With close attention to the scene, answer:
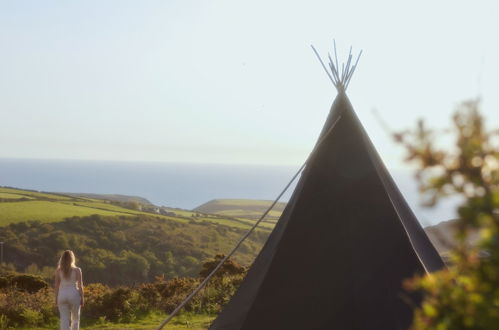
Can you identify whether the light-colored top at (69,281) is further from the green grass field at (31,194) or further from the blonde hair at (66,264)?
the green grass field at (31,194)

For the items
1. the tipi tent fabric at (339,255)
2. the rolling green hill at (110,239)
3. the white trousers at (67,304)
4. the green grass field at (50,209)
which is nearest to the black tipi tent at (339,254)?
the tipi tent fabric at (339,255)

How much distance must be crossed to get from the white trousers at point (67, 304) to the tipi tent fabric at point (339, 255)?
2.34 m

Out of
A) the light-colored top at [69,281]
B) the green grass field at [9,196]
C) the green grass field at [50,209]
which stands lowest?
the light-colored top at [69,281]

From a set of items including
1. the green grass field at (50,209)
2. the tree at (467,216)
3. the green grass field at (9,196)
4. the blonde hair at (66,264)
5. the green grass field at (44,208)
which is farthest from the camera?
the green grass field at (9,196)

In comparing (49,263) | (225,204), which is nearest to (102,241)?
(49,263)

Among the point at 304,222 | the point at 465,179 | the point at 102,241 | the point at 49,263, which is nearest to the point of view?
the point at 465,179

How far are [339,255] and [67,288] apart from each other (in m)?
3.80

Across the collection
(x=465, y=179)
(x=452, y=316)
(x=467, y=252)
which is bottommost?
(x=452, y=316)

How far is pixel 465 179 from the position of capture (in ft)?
7.22

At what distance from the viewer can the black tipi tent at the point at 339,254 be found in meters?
6.23

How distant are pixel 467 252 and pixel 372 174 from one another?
15.5ft

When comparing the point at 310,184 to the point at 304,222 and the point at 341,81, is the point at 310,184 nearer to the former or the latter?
the point at 304,222

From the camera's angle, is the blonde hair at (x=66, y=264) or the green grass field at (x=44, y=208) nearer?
the blonde hair at (x=66, y=264)

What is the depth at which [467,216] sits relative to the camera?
2.16 meters
